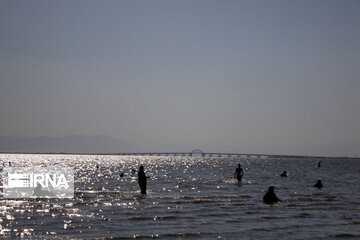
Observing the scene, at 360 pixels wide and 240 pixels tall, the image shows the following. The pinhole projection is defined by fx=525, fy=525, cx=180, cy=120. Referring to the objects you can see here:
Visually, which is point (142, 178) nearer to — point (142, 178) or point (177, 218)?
point (142, 178)

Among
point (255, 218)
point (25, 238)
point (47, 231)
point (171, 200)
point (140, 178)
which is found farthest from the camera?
point (140, 178)

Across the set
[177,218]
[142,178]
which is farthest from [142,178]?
[177,218]

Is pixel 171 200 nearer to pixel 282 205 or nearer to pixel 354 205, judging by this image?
pixel 282 205

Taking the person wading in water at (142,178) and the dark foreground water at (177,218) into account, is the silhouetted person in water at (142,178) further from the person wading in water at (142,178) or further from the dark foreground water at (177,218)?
the dark foreground water at (177,218)

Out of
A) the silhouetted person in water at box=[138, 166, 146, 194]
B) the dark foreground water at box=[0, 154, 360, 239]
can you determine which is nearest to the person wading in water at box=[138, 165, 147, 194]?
the silhouetted person in water at box=[138, 166, 146, 194]

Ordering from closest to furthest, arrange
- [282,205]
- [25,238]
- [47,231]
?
[25,238]
[47,231]
[282,205]

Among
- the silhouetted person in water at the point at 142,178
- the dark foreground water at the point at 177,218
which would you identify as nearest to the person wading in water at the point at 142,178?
the silhouetted person in water at the point at 142,178

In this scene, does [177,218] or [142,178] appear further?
[142,178]

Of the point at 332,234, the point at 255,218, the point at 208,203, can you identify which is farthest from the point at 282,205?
the point at 332,234

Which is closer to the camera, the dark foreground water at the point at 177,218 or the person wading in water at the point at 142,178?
the dark foreground water at the point at 177,218

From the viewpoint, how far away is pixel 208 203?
33.2 m

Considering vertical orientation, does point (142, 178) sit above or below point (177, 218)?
above

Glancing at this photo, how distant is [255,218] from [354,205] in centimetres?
1107

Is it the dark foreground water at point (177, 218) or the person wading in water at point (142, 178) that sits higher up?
the person wading in water at point (142, 178)
